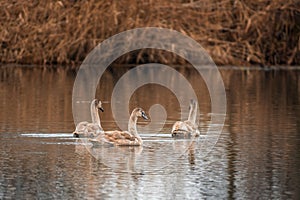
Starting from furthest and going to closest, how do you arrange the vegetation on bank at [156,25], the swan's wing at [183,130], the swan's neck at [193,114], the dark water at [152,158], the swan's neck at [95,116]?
the vegetation on bank at [156,25] → the swan's neck at [193,114] → the swan's neck at [95,116] → the swan's wing at [183,130] → the dark water at [152,158]

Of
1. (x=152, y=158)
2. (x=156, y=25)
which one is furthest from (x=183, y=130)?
(x=156, y=25)

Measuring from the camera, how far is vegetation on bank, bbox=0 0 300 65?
36.4 meters

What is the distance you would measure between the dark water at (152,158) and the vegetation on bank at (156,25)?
47.3 ft

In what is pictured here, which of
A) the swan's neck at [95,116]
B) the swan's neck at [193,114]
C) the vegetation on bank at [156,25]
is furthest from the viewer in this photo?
the vegetation on bank at [156,25]

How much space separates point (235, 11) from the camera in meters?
37.7

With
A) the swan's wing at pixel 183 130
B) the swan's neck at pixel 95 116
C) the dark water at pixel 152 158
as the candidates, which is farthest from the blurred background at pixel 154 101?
the swan's neck at pixel 95 116

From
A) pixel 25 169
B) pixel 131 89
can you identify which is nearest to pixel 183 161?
pixel 25 169

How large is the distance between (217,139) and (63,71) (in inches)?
722

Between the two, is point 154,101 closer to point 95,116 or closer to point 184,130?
point 95,116

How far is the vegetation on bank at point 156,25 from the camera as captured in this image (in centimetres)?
3641

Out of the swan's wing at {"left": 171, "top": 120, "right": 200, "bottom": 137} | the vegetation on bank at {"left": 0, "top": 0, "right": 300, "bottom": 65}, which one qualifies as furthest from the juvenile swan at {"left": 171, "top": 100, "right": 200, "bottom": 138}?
the vegetation on bank at {"left": 0, "top": 0, "right": 300, "bottom": 65}

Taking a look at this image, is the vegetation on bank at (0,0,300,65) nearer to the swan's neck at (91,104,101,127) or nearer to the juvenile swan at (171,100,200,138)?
the swan's neck at (91,104,101,127)

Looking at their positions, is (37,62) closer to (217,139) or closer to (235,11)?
(235,11)

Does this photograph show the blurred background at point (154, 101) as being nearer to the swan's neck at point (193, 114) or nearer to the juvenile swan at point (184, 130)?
the juvenile swan at point (184, 130)
